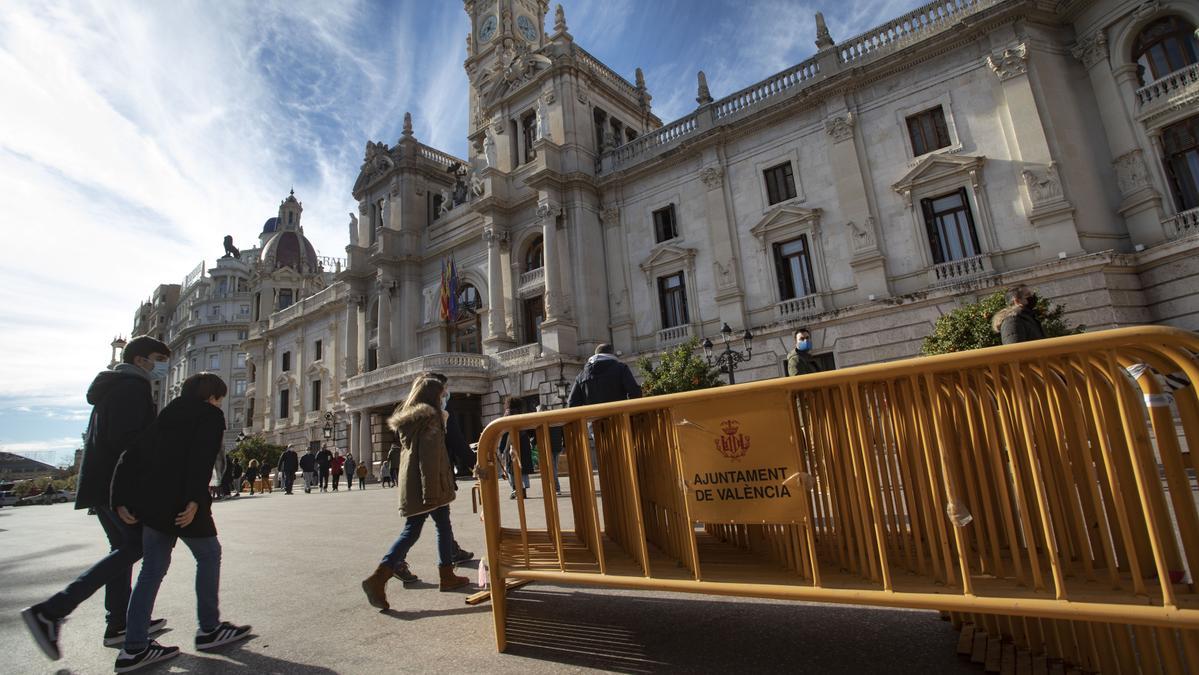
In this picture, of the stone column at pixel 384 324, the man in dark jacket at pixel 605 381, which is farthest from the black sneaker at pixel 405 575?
the stone column at pixel 384 324

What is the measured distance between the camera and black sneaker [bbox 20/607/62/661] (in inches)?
134

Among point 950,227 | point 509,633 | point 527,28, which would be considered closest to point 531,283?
point 950,227

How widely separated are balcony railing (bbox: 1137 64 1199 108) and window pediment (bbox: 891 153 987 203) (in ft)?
12.3

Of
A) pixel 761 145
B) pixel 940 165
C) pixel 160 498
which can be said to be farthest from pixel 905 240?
pixel 160 498

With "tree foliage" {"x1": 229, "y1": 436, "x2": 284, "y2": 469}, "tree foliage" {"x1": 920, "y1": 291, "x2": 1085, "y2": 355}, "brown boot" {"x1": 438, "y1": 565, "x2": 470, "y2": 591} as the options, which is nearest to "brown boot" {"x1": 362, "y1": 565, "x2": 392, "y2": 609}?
"brown boot" {"x1": 438, "y1": 565, "x2": 470, "y2": 591}

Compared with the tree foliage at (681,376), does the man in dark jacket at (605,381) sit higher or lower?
lower

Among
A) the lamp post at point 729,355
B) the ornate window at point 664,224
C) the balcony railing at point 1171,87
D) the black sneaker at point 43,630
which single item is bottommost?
the black sneaker at point 43,630

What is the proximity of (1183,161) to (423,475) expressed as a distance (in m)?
19.8

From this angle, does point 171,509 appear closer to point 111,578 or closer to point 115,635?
point 111,578

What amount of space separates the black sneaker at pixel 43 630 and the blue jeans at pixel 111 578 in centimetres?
4

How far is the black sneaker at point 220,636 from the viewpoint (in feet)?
12.2

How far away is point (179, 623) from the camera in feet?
14.3

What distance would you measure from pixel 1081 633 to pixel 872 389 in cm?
144

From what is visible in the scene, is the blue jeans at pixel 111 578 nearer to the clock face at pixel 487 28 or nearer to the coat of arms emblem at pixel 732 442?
the coat of arms emblem at pixel 732 442
